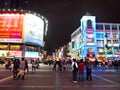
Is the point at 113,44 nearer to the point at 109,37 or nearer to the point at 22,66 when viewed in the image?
the point at 109,37

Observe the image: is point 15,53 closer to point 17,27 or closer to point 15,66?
point 17,27

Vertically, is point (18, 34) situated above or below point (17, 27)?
below

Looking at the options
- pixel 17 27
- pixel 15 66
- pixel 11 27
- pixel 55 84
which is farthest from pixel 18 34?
pixel 55 84

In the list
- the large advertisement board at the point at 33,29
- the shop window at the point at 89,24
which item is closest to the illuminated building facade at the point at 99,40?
the shop window at the point at 89,24

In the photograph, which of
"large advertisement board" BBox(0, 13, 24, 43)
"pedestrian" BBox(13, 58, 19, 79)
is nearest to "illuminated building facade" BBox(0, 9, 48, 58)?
"large advertisement board" BBox(0, 13, 24, 43)

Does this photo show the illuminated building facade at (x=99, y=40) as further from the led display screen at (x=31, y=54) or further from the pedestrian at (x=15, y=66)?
the pedestrian at (x=15, y=66)

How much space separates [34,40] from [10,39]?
10.8 metres

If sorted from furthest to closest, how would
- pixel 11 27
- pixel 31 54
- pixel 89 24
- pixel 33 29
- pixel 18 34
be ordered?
pixel 89 24 → pixel 33 29 → pixel 31 54 → pixel 11 27 → pixel 18 34

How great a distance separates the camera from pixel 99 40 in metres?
119

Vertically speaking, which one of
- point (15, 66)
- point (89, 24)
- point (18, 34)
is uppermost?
point (89, 24)

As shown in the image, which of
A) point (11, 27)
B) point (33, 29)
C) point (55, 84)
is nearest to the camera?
point (55, 84)

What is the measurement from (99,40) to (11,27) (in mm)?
46573

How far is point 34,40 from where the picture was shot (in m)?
101

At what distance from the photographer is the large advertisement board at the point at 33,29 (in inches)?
3804
